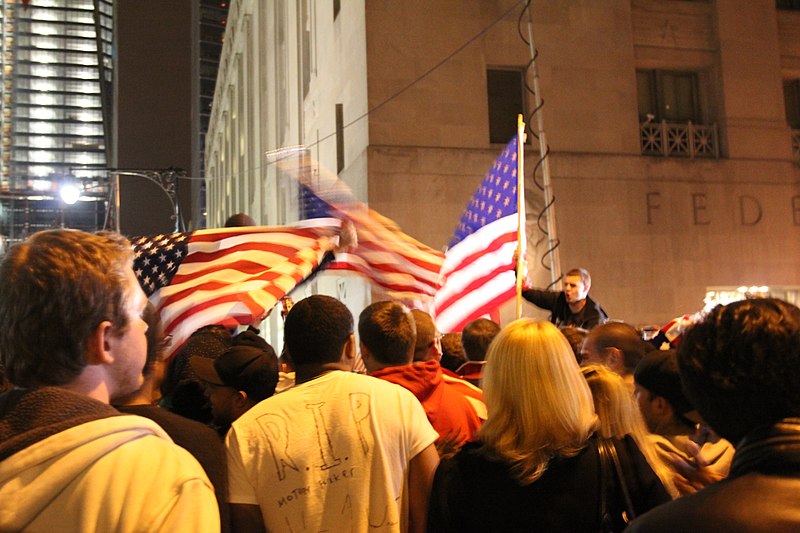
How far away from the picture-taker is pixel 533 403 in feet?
9.59

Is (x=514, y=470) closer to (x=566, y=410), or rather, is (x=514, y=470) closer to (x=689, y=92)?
(x=566, y=410)

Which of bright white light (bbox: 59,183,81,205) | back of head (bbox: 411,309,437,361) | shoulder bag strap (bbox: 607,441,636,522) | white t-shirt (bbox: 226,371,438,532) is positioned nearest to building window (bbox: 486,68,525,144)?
back of head (bbox: 411,309,437,361)

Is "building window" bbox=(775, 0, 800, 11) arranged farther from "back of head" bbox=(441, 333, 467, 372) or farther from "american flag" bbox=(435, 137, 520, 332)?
"back of head" bbox=(441, 333, 467, 372)

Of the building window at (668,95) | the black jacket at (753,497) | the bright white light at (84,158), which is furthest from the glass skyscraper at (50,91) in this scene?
the black jacket at (753,497)

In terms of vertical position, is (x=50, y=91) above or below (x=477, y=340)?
above

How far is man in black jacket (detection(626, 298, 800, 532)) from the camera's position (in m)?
1.57

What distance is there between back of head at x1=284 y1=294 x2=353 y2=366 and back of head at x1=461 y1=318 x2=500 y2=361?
2.19m

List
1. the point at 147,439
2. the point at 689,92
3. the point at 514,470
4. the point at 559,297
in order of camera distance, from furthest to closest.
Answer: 1. the point at 689,92
2. the point at 559,297
3. the point at 514,470
4. the point at 147,439

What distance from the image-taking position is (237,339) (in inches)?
175

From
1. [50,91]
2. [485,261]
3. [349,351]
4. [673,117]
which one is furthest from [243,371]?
[50,91]

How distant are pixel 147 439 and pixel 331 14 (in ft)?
63.7

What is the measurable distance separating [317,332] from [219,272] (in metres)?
2.53

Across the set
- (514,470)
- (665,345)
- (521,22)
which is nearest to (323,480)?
(514,470)

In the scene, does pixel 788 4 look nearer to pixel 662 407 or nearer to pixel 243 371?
pixel 662 407
